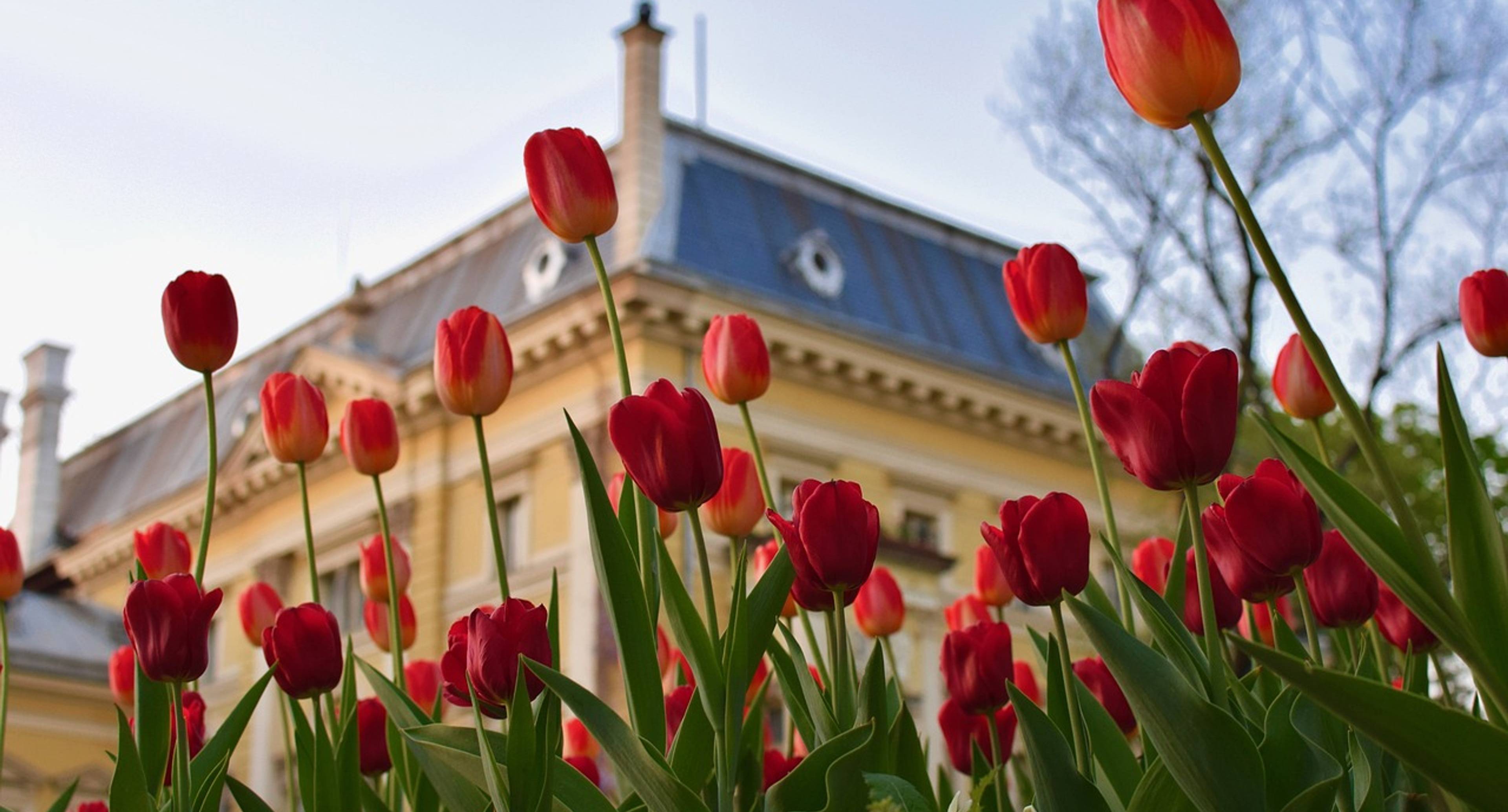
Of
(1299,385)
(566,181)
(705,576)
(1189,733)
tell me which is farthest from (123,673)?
(1189,733)

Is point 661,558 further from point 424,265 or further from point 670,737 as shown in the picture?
point 424,265

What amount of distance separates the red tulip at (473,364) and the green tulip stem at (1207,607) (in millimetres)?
801

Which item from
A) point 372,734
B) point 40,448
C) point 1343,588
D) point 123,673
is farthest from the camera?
point 40,448

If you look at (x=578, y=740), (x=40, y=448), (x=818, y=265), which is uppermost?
(x=40, y=448)

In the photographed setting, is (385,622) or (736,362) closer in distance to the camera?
(736,362)

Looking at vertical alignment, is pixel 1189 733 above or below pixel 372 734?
below

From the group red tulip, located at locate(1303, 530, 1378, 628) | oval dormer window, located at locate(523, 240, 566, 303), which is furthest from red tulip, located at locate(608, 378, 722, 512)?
oval dormer window, located at locate(523, 240, 566, 303)

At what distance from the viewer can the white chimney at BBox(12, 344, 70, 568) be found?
28.8 meters

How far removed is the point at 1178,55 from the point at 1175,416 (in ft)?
0.93

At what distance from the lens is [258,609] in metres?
2.58

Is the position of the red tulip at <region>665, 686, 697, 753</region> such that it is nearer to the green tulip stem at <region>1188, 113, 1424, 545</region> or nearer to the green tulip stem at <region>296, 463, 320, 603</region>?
the green tulip stem at <region>296, 463, 320, 603</region>

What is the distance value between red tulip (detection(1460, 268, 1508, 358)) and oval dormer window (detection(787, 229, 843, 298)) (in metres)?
17.2

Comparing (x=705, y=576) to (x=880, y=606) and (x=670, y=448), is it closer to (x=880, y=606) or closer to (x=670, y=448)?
(x=670, y=448)

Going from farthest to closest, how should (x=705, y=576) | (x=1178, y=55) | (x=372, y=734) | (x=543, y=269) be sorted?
(x=543, y=269), (x=372, y=734), (x=705, y=576), (x=1178, y=55)
